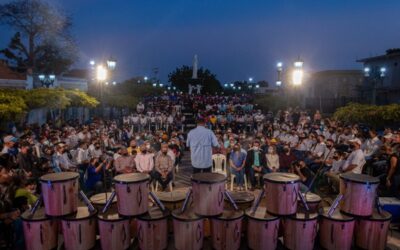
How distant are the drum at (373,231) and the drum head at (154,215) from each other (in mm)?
3560

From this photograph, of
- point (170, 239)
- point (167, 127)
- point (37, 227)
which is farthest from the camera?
point (167, 127)

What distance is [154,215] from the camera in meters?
6.40

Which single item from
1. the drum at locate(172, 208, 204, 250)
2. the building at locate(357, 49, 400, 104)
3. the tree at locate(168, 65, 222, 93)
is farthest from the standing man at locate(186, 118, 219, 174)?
the tree at locate(168, 65, 222, 93)

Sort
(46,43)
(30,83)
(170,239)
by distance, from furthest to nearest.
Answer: (46,43), (30,83), (170,239)

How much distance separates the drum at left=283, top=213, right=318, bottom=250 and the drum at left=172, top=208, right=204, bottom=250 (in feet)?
5.23

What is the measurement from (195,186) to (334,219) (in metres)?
2.53

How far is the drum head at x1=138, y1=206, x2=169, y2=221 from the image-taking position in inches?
246

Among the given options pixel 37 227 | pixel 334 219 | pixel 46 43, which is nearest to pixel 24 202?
pixel 37 227

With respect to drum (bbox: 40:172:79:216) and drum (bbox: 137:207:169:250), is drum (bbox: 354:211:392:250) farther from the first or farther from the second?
drum (bbox: 40:172:79:216)

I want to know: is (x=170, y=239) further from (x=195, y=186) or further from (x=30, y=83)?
(x=30, y=83)

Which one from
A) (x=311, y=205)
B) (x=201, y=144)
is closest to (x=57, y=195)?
(x=201, y=144)

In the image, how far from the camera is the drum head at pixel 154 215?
6.24 meters

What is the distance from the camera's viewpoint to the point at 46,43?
39.2 metres

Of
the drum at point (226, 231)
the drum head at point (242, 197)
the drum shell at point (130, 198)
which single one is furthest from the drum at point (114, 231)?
the drum head at point (242, 197)
